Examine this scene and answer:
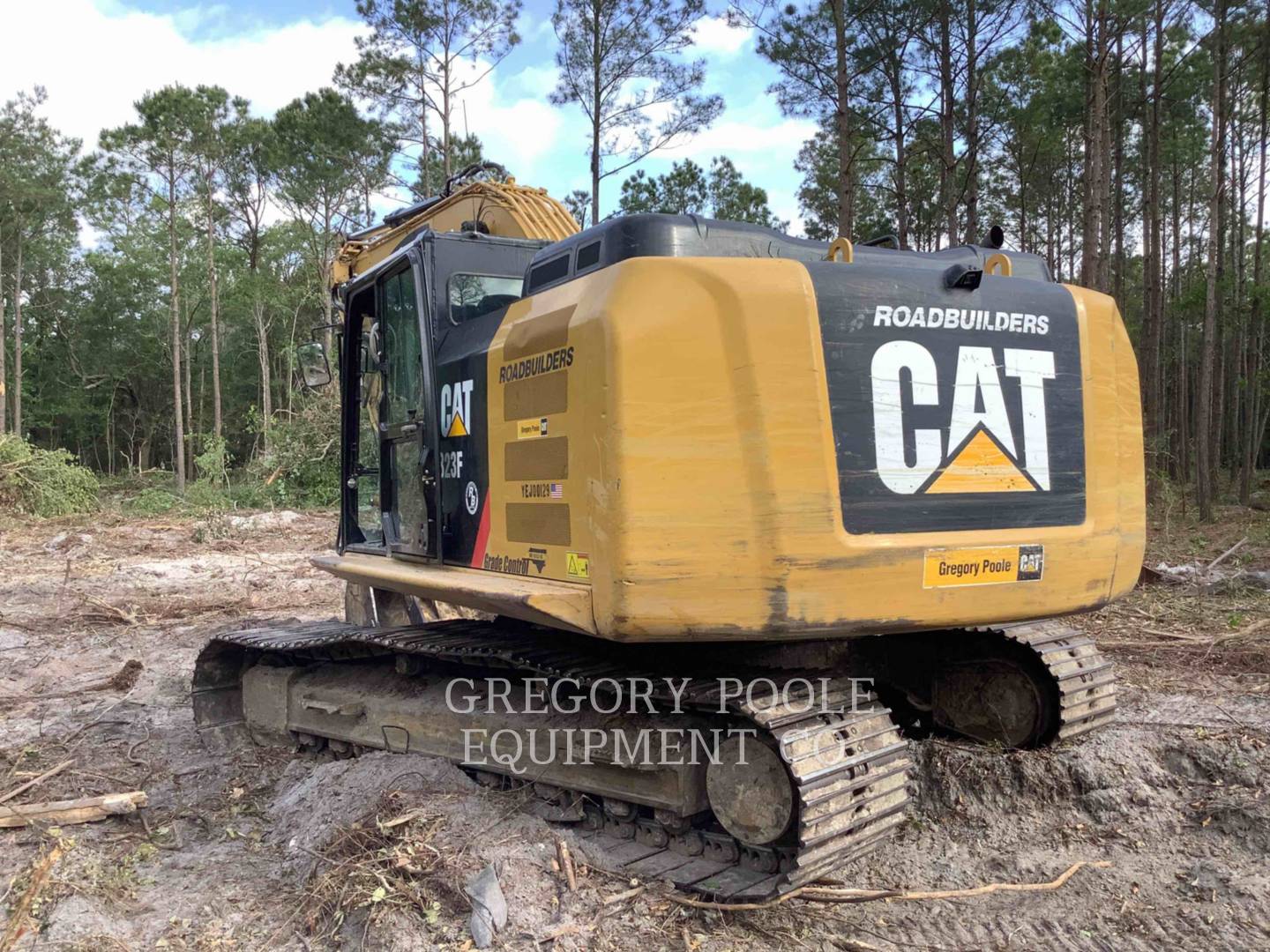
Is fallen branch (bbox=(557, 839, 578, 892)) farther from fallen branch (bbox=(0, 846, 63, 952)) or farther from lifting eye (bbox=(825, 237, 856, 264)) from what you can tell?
lifting eye (bbox=(825, 237, 856, 264))

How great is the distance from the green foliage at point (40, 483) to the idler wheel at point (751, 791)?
51.4 feet

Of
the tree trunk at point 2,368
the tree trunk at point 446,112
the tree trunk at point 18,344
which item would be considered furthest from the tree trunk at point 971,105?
the tree trunk at point 18,344

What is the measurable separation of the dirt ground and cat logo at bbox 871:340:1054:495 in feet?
4.69

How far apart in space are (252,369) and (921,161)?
34.4m

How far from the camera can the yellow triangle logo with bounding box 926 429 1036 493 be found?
3.19m

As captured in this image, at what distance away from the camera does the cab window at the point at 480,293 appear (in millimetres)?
4289

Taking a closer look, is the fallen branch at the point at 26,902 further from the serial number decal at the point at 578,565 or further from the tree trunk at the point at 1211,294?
the tree trunk at the point at 1211,294

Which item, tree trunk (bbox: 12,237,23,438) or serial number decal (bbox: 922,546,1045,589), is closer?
serial number decal (bbox: 922,546,1045,589)

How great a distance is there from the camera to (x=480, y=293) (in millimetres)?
4332

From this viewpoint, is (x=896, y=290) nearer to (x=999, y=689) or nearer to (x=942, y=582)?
(x=942, y=582)

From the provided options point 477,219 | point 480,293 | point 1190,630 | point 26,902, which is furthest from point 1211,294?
point 26,902

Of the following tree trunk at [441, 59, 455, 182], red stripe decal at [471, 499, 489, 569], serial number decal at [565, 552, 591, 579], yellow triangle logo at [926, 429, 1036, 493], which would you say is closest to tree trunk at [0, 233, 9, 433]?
tree trunk at [441, 59, 455, 182]

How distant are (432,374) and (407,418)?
1.30ft

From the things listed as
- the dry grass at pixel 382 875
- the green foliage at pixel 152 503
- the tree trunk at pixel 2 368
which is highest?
the tree trunk at pixel 2 368
